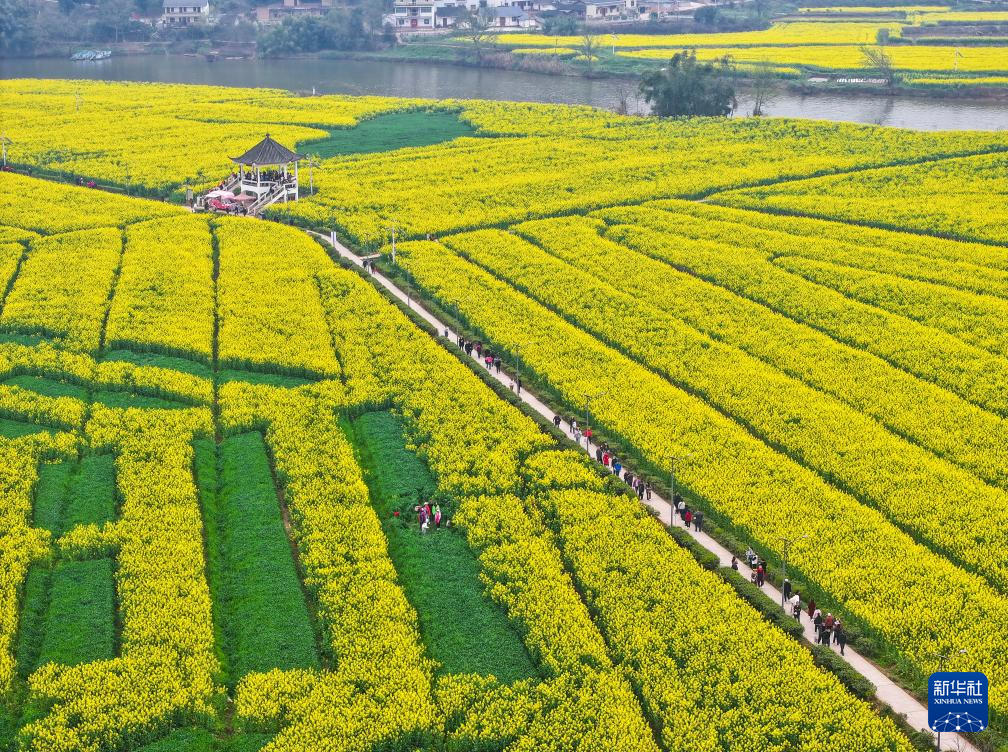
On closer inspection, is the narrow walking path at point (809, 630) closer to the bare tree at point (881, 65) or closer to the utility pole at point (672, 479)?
the utility pole at point (672, 479)

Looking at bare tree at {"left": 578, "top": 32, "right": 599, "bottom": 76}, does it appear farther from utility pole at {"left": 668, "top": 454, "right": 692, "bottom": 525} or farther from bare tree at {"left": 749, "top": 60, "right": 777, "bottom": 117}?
utility pole at {"left": 668, "top": 454, "right": 692, "bottom": 525}

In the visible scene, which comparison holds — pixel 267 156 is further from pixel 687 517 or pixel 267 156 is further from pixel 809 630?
pixel 809 630

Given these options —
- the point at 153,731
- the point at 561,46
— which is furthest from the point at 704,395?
the point at 561,46

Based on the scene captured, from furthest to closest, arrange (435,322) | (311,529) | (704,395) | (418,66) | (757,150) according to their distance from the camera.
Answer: (418,66)
(757,150)
(435,322)
(704,395)
(311,529)

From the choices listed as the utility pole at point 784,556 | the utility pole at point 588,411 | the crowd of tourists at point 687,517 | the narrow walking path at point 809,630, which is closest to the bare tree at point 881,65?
the narrow walking path at point 809,630

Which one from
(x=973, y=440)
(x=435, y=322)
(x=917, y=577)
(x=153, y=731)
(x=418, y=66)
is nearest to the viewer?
(x=153, y=731)

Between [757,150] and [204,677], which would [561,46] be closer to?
[757,150]
